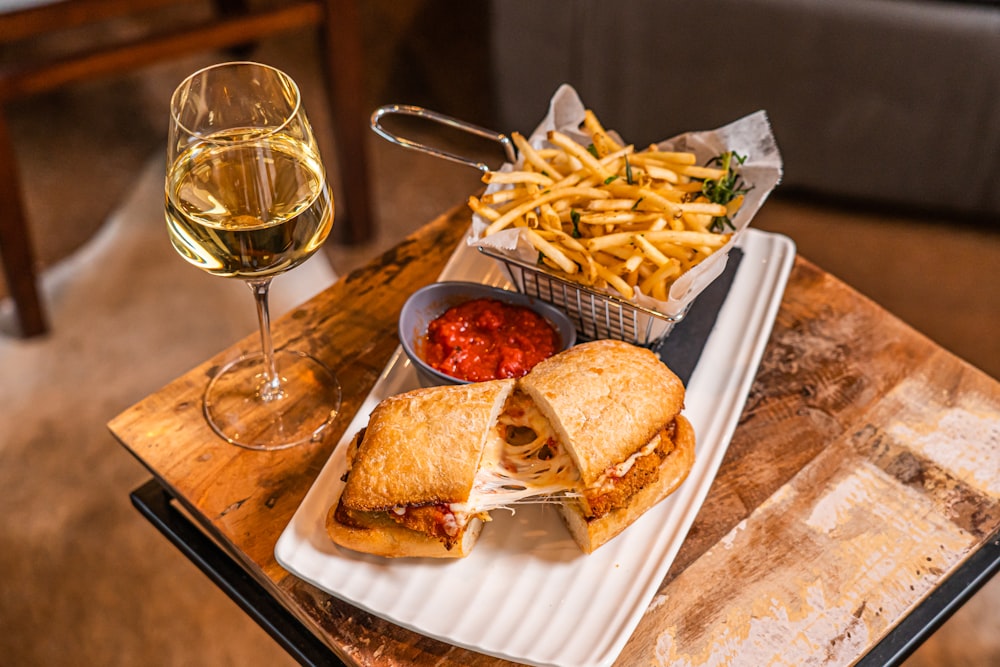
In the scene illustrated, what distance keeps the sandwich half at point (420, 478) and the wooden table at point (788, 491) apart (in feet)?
0.42

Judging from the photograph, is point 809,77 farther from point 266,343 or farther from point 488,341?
point 266,343

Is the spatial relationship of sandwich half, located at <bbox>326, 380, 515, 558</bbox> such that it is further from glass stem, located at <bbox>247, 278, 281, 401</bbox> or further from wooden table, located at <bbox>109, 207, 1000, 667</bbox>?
glass stem, located at <bbox>247, 278, 281, 401</bbox>

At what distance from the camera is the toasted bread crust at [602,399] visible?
1.39 m

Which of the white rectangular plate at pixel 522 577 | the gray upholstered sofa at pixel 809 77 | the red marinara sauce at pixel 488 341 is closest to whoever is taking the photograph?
the white rectangular plate at pixel 522 577

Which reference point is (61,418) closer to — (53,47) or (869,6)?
(53,47)

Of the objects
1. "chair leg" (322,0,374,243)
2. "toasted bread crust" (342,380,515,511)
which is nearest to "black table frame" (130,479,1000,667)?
"toasted bread crust" (342,380,515,511)

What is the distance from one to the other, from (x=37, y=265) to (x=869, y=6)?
264 cm

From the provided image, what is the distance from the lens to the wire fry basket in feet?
5.33

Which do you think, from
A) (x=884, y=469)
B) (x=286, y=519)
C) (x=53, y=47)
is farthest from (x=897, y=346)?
(x=53, y=47)

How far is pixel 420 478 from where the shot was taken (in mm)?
1367

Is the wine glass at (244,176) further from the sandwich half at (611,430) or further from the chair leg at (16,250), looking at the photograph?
the chair leg at (16,250)

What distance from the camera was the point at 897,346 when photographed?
1.84 meters

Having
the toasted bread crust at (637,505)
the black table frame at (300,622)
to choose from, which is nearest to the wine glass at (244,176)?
the black table frame at (300,622)

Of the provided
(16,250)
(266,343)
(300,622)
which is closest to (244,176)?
(266,343)
